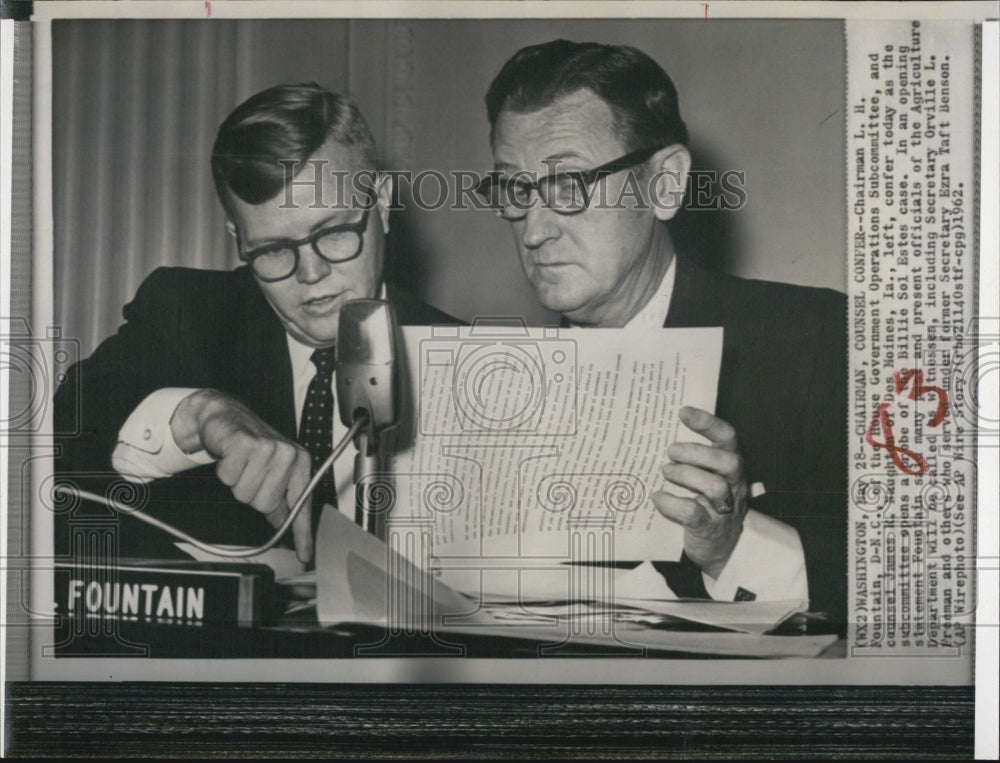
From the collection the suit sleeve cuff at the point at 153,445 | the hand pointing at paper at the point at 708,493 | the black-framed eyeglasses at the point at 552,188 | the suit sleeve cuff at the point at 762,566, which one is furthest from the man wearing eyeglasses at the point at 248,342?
the suit sleeve cuff at the point at 762,566

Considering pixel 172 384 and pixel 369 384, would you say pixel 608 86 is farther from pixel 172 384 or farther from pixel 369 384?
pixel 172 384

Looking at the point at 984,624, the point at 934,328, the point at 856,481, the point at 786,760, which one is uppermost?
the point at 934,328

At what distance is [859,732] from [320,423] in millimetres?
948

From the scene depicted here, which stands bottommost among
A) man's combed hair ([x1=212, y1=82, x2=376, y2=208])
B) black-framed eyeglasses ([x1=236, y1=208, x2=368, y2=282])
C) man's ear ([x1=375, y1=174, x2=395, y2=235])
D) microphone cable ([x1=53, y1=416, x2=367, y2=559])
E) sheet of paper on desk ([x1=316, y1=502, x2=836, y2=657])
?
sheet of paper on desk ([x1=316, y1=502, x2=836, y2=657])

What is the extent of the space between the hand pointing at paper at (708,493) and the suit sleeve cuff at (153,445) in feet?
2.33

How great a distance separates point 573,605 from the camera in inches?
56.5

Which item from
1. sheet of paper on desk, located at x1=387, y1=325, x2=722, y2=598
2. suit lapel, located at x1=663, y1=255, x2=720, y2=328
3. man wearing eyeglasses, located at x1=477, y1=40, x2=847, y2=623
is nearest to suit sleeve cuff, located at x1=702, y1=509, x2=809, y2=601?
man wearing eyeglasses, located at x1=477, y1=40, x2=847, y2=623

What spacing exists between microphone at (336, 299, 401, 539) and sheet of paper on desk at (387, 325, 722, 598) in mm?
30

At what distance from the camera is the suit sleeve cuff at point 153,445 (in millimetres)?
1441

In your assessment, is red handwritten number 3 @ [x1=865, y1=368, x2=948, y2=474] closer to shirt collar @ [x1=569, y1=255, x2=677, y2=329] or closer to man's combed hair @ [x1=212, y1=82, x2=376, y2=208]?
shirt collar @ [x1=569, y1=255, x2=677, y2=329]

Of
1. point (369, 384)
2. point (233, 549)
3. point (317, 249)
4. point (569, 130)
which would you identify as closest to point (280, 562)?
point (233, 549)

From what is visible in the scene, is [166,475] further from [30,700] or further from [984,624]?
[984,624]

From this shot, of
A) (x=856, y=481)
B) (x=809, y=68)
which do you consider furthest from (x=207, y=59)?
(x=856, y=481)

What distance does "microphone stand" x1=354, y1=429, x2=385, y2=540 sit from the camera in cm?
143
